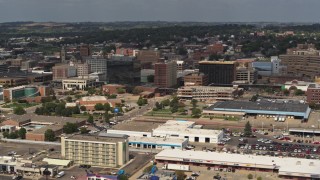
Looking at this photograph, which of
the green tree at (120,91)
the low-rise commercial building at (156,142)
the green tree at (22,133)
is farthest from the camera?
the green tree at (120,91)

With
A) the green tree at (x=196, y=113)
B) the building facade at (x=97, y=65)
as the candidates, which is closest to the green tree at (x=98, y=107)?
the green tree at (x=196, y=113)

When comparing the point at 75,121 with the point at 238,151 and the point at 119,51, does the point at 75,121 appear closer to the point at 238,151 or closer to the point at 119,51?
the point at 238,151

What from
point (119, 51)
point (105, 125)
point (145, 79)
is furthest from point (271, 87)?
point (119, 51)

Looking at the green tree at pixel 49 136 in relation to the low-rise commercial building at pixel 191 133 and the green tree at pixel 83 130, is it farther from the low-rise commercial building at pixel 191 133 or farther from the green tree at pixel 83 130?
the low-rise commercial building at pixel 191 133

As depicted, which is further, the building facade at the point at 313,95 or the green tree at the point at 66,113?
the building facade at the point at 313,95

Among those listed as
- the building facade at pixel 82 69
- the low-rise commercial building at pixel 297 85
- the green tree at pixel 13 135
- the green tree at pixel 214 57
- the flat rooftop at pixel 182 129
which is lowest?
the green tree at pixel 13 135
